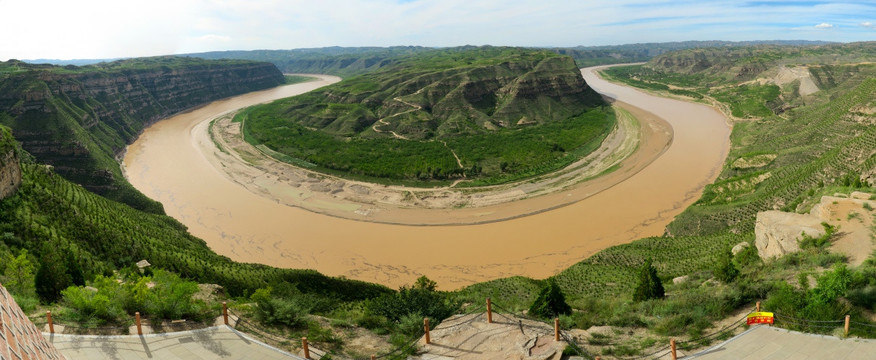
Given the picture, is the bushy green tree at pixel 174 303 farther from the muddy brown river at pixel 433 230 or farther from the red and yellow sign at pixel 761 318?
the muddy brown river at pixel 433 230

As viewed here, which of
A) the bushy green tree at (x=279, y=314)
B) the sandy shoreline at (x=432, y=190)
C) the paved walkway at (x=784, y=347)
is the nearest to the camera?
the paved walkway at (x=784, y=347)

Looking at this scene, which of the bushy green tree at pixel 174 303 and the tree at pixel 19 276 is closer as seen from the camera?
the bushy green tree at pixel 174 303

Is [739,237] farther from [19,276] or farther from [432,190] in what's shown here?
[19,276]

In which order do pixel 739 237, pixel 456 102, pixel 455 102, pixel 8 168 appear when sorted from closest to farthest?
pixel 8 168 < pixel 739 237 < pixel 455 102 < pixel 456 102

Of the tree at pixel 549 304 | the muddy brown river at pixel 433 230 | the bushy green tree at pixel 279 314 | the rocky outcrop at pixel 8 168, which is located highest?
the rocky outcrop at pixel 8 168

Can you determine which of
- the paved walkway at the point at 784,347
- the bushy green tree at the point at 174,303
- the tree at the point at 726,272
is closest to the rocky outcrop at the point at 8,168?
the bushy green tree at the point at 174,303

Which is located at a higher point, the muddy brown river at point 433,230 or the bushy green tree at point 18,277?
the bushy green tree at point 18,277

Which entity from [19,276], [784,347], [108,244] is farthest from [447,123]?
[784,347]
